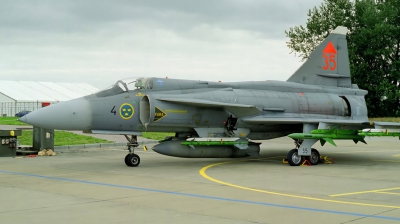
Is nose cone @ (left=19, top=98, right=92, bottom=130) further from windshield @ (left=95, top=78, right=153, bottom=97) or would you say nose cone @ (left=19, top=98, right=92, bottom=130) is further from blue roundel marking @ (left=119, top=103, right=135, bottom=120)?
blue roundel marking @ (left=119, top=103, right=135, bottom=120)

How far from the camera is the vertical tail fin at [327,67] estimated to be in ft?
57.3

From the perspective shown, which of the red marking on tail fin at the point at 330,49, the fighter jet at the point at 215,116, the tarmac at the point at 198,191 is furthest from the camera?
the red marking on tail fin at the point at 330,49

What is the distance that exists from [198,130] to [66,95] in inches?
2027

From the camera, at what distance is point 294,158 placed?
1416 cm

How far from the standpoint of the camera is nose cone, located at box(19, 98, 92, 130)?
1236cm

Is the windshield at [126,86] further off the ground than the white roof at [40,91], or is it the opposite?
the white roof at [40,91]

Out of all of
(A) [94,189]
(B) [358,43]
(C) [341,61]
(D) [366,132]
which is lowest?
(A) [94,189]

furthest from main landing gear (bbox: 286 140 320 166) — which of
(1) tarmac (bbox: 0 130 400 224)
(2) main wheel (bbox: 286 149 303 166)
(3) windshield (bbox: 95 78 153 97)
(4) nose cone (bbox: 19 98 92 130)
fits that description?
(4) nose cone (bbox: 19 98 92 130)

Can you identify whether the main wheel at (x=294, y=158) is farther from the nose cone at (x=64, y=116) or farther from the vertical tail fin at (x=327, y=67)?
the nose cone at (x=64, y=116)

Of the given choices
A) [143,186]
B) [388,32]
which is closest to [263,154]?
[143,186]

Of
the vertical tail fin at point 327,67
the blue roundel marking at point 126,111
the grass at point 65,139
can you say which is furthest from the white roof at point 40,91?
the blue roundel marking at point 126,111

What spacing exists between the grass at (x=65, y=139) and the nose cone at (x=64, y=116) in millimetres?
7920

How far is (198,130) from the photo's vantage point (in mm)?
14359

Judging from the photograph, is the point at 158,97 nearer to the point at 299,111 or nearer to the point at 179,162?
the point at 179,162
